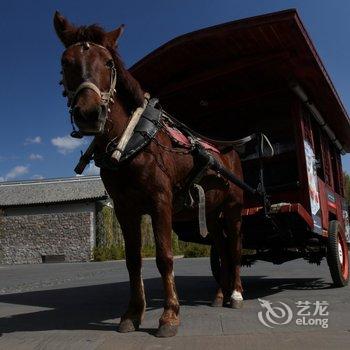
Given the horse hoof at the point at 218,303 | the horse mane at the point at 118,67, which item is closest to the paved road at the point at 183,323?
the horse hoof at the point at 218,303

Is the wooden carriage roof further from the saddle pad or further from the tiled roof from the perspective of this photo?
the tiled roof

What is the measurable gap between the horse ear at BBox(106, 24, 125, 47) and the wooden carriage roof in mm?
1710

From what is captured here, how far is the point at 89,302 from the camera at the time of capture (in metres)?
6.74

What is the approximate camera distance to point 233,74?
7.00 metres

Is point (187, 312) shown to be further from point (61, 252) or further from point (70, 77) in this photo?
point (61, 252)

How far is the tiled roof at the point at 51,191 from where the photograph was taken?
106ft

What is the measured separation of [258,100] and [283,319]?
13.5ft

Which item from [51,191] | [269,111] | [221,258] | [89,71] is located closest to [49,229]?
[51,191]

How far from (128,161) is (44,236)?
28.2 metres

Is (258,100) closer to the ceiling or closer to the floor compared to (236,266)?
closer to the ceiling

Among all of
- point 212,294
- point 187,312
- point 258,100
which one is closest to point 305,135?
point 258,100

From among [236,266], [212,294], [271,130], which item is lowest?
[212,294]

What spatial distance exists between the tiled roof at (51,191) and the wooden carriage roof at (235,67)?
22685 millimetres

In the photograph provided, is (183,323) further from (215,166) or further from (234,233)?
(234,233)
